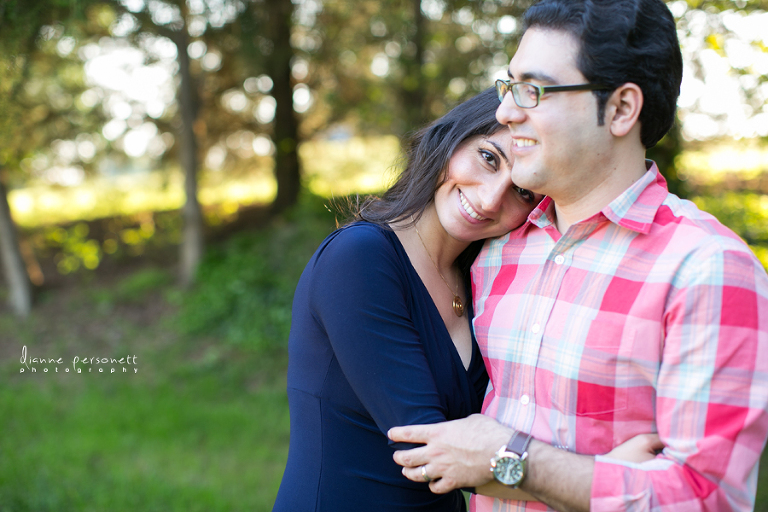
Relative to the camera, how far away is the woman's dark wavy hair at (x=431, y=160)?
6.53ft

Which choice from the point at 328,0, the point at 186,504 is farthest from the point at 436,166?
the point at 328,0

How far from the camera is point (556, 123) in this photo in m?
1.56

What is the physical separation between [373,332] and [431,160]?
0.72 m

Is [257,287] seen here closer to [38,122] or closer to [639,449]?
[38,122]

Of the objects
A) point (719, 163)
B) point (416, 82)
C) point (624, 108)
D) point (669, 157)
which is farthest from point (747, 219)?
point (416, 82)

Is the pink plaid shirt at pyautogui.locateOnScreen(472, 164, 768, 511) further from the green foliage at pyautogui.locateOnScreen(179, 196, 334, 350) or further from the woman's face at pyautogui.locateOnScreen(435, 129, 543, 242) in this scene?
the green foliage at pyautogui.locateOnScreen(179, 196, 334, 350)

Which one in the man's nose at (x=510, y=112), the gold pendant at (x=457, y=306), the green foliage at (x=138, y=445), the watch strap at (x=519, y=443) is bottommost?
the green foliage at (x=138, y=445)

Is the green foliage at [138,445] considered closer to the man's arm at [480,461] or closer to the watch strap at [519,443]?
the man's arm at [480,461]

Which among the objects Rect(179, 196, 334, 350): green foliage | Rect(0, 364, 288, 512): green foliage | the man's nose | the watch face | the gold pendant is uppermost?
the man's nose

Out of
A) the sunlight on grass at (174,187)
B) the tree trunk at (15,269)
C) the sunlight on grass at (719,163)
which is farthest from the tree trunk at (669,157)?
the tree trunk at (15,269)

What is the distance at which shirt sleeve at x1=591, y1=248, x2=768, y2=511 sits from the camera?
127 cm

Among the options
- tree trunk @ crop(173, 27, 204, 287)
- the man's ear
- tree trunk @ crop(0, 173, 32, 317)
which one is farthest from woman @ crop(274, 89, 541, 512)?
tree trunk @ crop(0, 173, 32, 317)

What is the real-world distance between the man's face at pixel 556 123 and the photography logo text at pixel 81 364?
5785 mm

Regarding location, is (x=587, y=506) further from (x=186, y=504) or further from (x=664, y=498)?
(x=186, y=504)
